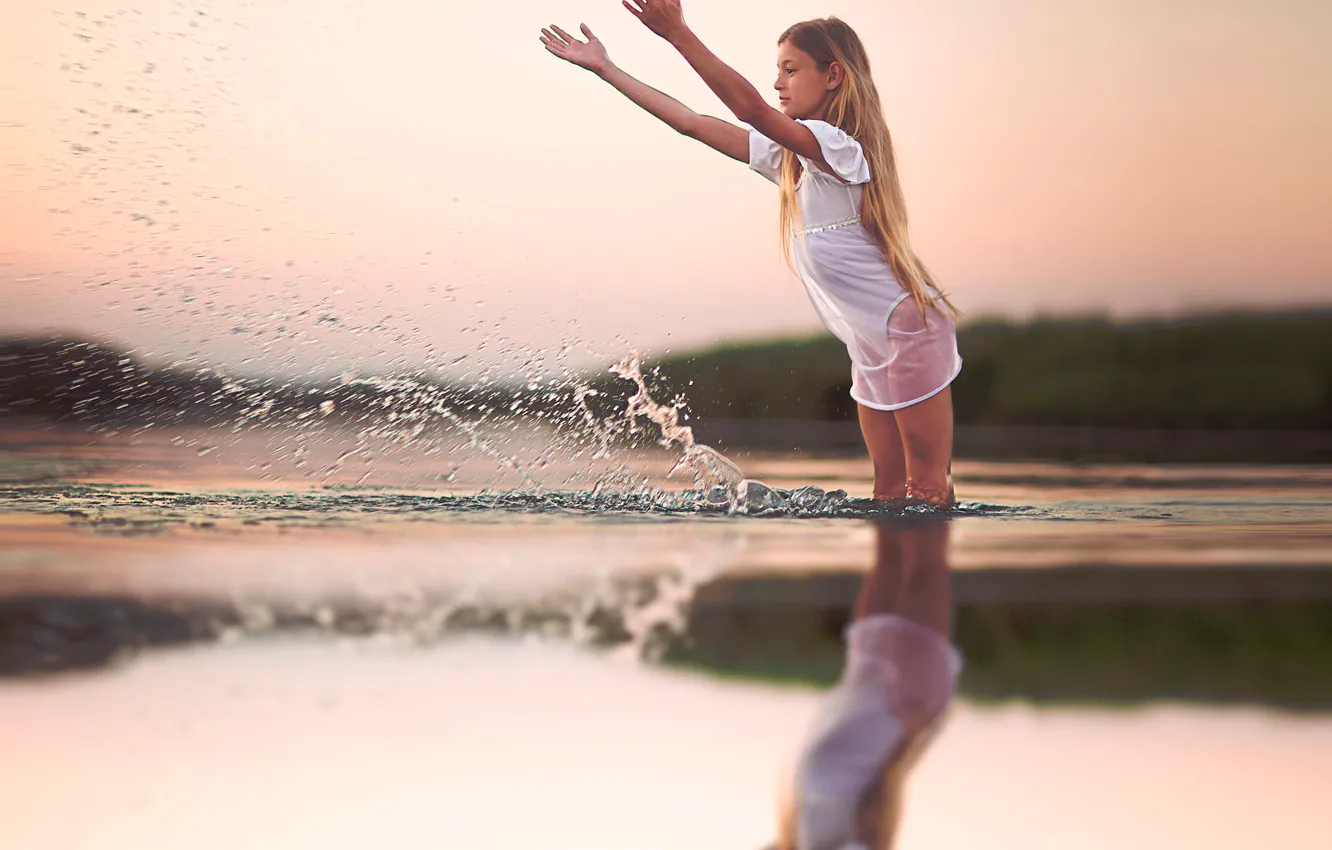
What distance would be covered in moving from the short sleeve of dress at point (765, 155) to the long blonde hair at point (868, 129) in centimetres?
14

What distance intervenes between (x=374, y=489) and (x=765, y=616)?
2038 mm

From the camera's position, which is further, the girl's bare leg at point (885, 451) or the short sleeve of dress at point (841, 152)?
the girl's bare leg at point (885, 451)

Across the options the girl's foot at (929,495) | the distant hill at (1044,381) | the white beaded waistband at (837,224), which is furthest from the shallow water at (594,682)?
the distant hill at (1044,381)

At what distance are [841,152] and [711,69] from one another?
47cm

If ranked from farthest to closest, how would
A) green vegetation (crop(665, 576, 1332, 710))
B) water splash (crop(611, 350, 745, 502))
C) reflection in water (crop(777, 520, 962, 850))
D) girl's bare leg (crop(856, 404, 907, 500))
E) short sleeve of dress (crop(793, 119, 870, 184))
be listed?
water splash (crop(611, 350, 745, 502)), girl's bare leg (crop(856, 404, 907, 500)), short sleeve of dress (crop(793, 119, 870, 184)), green vegetation (crop(665, 576, 1332, 710)), reflection in water (crop(777, 520, 962, 850))

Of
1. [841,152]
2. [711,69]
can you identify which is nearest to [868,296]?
[841,152]

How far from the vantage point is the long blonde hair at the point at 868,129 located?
9.58ft

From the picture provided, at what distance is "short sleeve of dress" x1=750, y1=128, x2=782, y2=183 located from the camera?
2963mm

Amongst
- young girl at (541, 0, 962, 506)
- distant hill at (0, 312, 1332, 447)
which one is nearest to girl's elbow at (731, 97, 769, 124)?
young girl at (541, 0, 962, 506)

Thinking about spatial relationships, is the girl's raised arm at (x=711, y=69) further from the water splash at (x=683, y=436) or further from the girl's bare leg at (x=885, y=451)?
the water splash at (x=683, y=436)

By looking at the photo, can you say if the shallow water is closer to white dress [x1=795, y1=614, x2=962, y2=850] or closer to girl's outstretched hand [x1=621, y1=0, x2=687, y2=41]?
white dress [x1=795, y1=614, x2=962, y2=850]

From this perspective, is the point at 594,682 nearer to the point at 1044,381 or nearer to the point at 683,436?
the point at 683,436


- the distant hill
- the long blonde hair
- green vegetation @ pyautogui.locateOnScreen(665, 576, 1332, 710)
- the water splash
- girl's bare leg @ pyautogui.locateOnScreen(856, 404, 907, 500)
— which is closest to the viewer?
green vegetation @ pyautogui.locateOnScreen(665, 576, 1332, 710)

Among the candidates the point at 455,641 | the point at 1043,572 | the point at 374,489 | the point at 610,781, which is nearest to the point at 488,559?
the point at 455,641
